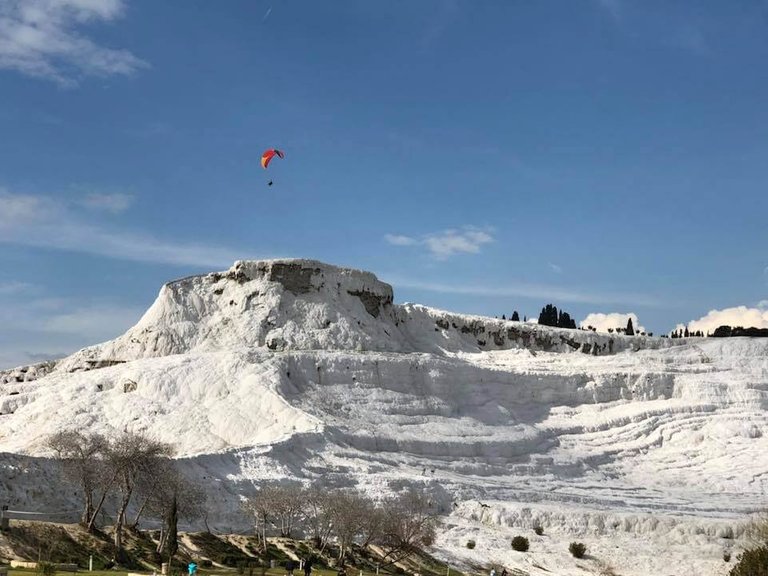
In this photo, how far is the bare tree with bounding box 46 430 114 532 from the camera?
4670 centimetres

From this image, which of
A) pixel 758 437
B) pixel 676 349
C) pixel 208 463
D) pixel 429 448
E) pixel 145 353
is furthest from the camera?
pixel 676 349

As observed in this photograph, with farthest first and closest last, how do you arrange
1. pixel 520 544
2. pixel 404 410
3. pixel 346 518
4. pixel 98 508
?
pixel 404 410 → pixel 520 544 → pixel 346 518 → pixel 98 508

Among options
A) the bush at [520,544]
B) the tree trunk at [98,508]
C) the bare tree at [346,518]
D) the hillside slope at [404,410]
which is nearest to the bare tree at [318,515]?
the bare tree at [346,518]

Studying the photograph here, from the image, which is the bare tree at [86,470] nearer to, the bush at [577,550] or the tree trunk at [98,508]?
the tree trunk at [98,508]

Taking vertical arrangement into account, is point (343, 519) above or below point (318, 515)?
above

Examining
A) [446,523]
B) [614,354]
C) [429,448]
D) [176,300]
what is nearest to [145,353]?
[176,300]

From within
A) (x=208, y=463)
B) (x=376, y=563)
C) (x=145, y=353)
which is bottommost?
(x=376, y=563)

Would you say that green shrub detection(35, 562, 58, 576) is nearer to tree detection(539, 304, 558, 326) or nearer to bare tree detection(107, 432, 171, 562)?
bare tree detection(107, 432, 171, 562)

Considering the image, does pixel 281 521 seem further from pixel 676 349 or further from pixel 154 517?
pixel 676 349

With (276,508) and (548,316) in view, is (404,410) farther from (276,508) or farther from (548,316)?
(548,316)

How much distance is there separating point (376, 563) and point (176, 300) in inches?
1929

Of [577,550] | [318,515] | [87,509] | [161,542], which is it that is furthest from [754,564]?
[87,509]

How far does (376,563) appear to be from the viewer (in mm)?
51375

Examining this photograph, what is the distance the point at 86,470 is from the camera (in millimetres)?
47125
